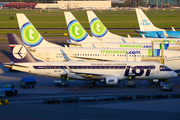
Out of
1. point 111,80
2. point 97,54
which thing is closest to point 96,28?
point 97,54

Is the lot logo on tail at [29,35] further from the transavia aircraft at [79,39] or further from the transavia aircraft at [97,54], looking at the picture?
the transavia aircraft at [97,54]

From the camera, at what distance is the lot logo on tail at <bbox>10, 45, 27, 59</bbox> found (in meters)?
41.2

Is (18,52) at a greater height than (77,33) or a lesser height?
lesser

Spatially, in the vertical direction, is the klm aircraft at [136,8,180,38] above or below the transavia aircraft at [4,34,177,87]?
above

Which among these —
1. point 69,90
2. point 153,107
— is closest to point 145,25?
point 69,90

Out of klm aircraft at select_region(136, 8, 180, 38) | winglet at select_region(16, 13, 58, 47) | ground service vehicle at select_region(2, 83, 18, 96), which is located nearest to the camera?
ground service vehicle at select_region(2, 83, 18, 96)

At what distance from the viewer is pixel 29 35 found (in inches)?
1993

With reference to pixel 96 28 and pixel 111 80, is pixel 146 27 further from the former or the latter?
pixel 111 80

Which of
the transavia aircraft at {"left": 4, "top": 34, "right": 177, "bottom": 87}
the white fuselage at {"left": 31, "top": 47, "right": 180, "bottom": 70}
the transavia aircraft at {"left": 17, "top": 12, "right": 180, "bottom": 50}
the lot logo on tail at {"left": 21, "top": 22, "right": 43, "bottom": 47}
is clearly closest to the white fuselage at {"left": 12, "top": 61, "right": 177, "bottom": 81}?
the transavia aircraft at {"left": 4, "top": 34, "right": 177, "bottom": 87}

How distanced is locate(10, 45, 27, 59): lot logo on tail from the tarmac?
491 centimetres

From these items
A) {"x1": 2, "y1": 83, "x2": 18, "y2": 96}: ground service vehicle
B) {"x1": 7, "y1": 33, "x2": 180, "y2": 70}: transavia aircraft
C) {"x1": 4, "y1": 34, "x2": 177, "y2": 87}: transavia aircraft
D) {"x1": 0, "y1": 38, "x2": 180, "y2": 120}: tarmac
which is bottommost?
{"x1": 0, "y1": 38, "x2": 180, "y2": 120}: tarmac

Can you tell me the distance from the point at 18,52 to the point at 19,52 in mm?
155

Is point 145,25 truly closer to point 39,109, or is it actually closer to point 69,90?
point 69,90

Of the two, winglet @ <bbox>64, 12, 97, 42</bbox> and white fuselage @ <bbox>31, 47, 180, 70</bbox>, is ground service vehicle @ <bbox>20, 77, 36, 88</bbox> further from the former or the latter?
winglet @ <bbox>64, 12, 97, 42</bbox>
